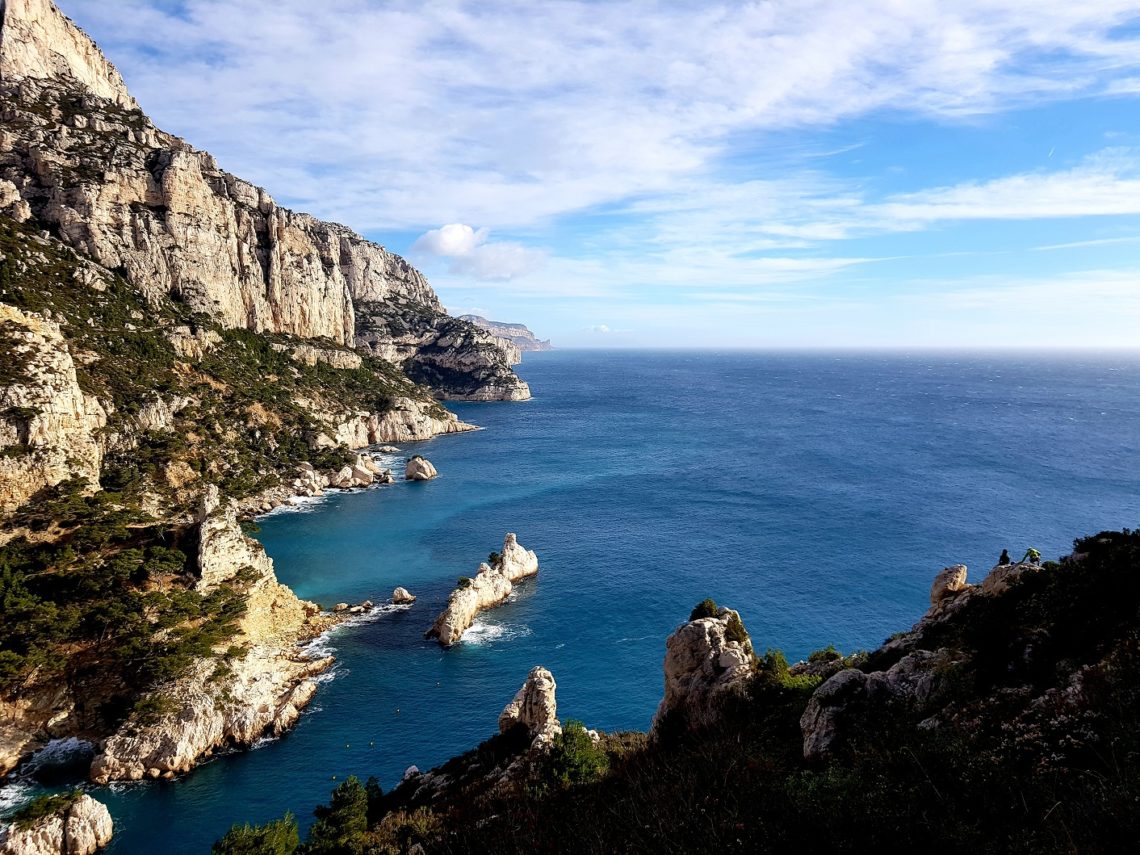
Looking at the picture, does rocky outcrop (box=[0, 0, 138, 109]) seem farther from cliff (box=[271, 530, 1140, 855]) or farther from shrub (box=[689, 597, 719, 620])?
cliff (box=[271, 530, 1140, 855])

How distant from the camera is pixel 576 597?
5562 cm

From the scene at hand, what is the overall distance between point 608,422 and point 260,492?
89347 mm

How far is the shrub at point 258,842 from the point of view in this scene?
22453mm

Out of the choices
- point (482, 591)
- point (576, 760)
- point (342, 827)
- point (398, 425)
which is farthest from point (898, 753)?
point (398, 425)

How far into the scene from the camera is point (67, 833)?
2712cm

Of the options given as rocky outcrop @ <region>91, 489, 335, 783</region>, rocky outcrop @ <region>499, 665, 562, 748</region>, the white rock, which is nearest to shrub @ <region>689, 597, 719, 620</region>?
rocky outcrop @ <region>499, 665, 562, 748</region>

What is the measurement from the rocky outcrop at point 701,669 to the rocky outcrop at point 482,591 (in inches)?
→ 1053

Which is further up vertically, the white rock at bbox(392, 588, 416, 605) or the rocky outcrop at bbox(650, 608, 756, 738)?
the rocky outcrop at bbox(650, 608, 756, 738)

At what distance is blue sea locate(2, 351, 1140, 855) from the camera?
3625 centimetres

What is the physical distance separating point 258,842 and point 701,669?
1898cm

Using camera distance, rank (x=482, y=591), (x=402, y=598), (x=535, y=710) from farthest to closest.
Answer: (x=402, y=598)
(x=482, y=591)
(x=535, y=710)

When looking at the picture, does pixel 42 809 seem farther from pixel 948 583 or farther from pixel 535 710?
pixel 948 583

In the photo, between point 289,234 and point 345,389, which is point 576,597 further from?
point 289,234

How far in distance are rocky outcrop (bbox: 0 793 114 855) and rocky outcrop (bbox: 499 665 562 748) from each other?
19.6m
